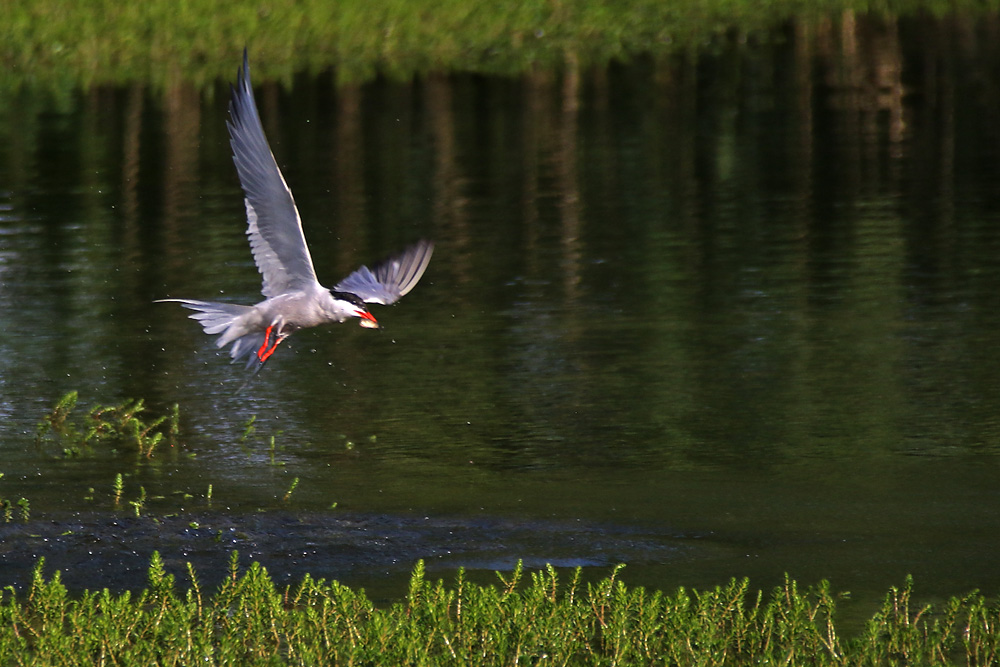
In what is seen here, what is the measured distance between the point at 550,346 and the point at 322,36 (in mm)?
15424

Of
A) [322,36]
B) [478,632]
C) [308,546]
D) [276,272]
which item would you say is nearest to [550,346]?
[276,272]

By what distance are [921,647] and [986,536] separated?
1.87m

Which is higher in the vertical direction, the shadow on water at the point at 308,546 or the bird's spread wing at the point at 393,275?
the bird's spread wing at the point at 393,275

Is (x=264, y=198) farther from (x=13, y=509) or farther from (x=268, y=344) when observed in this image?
(x=13, y=509)

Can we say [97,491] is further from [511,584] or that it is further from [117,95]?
[117,95]

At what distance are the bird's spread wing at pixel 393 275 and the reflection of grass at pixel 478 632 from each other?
198 centimetres

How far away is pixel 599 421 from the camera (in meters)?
10.2

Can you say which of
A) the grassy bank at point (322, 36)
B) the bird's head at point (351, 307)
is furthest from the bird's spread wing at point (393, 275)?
the grassy bank at point (322, 36)

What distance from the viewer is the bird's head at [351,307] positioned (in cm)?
816

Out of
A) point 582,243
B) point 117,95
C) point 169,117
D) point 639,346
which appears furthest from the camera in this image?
point 117,95

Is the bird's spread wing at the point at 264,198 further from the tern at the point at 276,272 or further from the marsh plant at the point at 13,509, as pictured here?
the marsh plant at the point at 13,509

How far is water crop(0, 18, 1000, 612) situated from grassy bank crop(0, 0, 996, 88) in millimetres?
3205

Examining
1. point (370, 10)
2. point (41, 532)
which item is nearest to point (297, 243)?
point (41, 532)

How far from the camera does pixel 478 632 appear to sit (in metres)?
6.70
